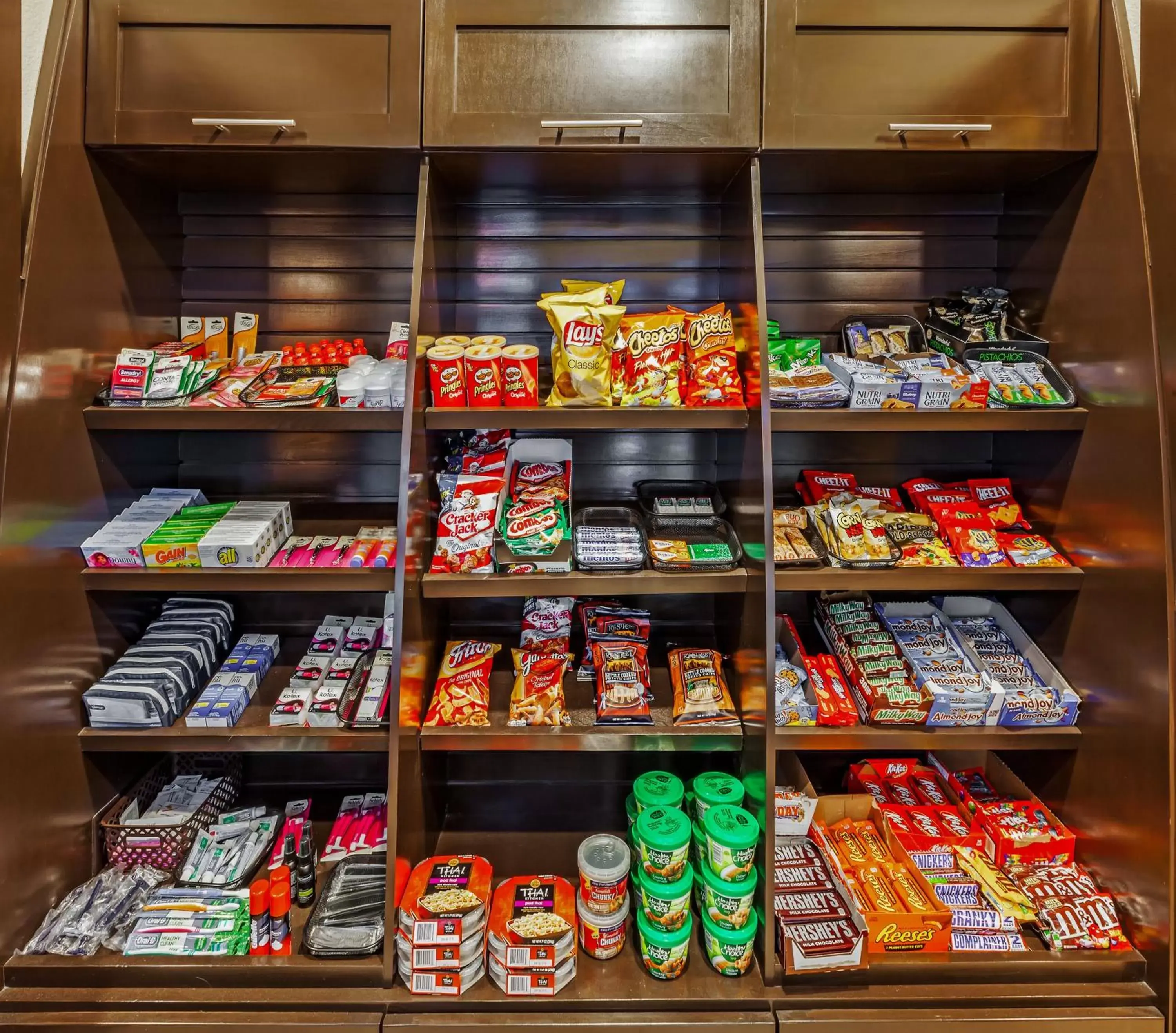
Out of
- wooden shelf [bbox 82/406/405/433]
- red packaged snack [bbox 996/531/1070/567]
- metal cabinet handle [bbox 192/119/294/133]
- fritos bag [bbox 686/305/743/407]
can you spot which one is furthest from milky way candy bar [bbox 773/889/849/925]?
metal cabinet handle [bbox 192/119/294/133]

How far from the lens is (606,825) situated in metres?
2.16

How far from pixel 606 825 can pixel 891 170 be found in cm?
198

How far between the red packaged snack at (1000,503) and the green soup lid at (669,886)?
1.20 meters

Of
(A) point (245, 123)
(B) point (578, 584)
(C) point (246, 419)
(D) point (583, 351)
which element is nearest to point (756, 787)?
(B) point (578, 584)

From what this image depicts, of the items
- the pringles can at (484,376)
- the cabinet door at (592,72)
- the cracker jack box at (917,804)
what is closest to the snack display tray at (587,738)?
the cracker jack box at (917,804)

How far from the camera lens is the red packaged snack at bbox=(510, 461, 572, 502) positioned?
1892 millimetres

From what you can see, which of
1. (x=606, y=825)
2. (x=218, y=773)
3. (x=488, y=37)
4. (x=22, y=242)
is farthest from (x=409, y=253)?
(x=606, y=825)

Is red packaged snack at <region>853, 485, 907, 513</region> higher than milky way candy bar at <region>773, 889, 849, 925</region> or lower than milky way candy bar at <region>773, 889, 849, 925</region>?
higher

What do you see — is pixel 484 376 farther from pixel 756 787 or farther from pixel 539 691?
pixel 756 787

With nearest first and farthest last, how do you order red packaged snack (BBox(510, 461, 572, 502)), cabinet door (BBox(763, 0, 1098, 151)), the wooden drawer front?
1. the wooden drawer front
2. cabinet door (BBox(763, 0, 1098, 151))
3. red packaged snack (BBox(510, 461, 572, 502))

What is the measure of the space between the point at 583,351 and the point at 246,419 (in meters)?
0.83

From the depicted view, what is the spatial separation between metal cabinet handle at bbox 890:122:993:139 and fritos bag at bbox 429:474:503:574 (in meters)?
1.26

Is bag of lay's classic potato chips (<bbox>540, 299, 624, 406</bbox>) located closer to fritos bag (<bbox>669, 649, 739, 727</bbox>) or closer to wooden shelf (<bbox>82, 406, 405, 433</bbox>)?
wooden shelf (<bbox>82, 406, 405, 433</bbox>)

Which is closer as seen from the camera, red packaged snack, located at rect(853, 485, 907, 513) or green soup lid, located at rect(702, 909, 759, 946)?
green soup lid, located at rect(702, 909, 759, 946)
